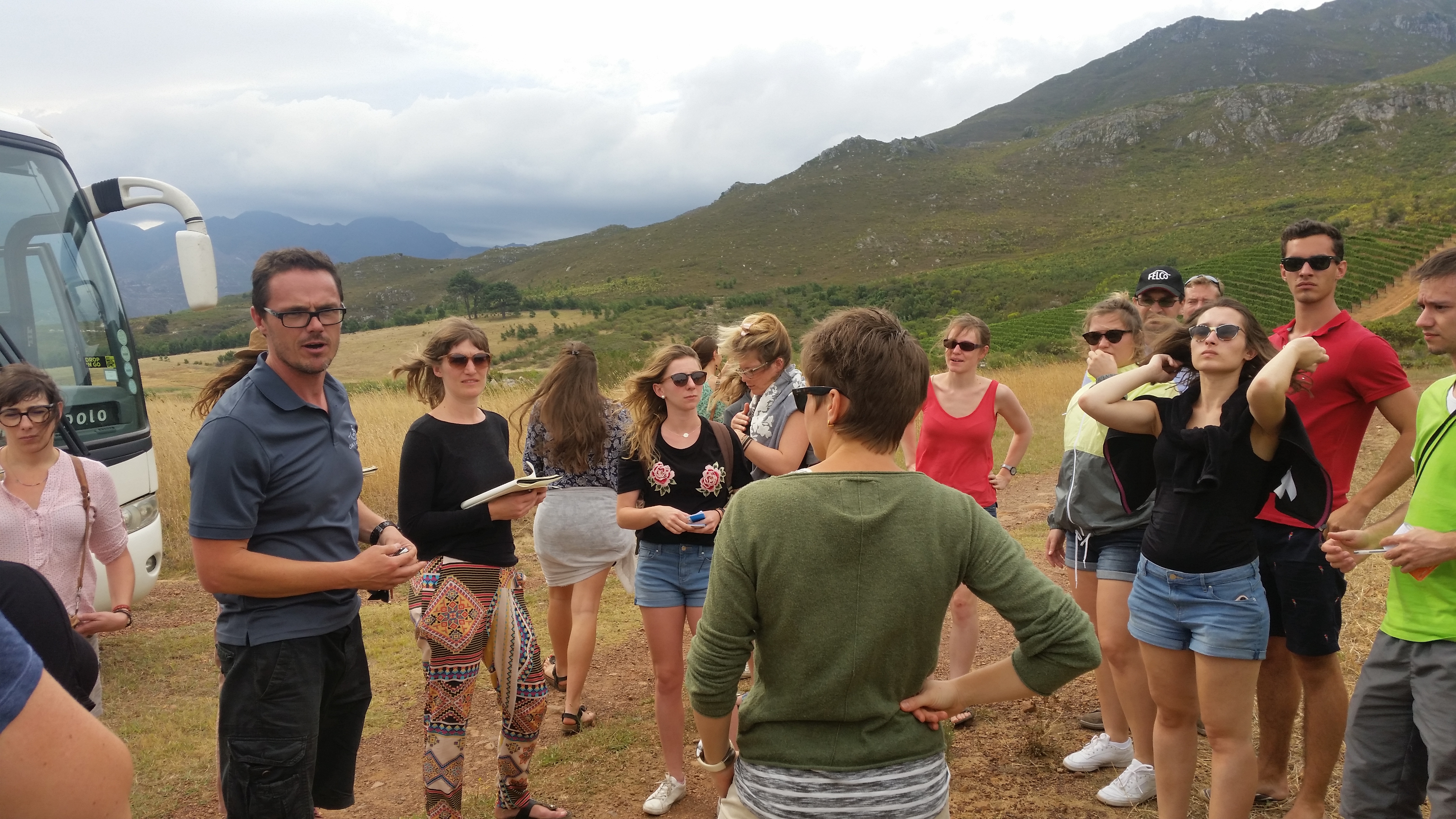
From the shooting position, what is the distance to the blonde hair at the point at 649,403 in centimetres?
396

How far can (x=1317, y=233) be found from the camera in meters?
3.55

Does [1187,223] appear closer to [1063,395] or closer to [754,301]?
[754,301]

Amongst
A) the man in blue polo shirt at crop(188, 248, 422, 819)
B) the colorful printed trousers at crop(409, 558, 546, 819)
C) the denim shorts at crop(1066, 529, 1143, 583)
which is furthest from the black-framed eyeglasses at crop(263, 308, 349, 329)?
the denim shorts at crop(1066, 529, 1143, 583)

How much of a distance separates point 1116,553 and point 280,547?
3120mm

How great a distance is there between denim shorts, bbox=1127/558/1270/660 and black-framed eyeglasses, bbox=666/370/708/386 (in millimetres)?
1970

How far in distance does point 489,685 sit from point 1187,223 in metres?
85.7

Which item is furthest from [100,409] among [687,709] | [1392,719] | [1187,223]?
[1187,223]

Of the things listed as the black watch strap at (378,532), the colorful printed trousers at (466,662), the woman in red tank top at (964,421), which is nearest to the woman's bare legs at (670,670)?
the colorful printed trousers at (466,662)

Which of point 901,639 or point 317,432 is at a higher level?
point 317,432

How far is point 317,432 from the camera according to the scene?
2.63m

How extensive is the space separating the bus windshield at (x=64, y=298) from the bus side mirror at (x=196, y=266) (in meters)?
0.57

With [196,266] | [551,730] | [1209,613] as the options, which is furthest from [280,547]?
[196,266]

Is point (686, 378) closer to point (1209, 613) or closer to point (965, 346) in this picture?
point (965, 346)

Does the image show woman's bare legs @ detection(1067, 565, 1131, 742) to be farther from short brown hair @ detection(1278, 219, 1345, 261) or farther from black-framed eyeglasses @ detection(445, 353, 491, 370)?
black-framed eyeglasses @ detection(445, 353, 491, 370)
